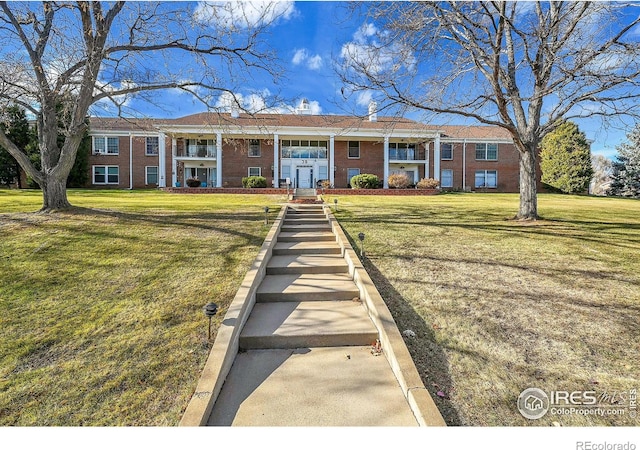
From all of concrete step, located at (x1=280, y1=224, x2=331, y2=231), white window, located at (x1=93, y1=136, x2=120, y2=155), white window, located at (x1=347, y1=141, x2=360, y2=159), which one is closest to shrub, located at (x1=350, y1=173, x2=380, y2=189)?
white window, located at (x1=347, y1=141, x2=360, y2=159)

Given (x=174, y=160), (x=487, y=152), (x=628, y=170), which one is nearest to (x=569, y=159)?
(x=628, y=170)

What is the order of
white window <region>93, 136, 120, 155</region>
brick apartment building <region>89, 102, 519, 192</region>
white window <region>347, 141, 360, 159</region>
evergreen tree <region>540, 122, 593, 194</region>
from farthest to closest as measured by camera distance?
white window <region>347, 141, 360, 159</region> → white window <region>93, 136, 120, 155</region> → brick apartment building <region>89, 102, 519, 192</region> → evergreen tree <region>540, 122, 593, 194</region>

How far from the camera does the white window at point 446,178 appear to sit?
33594 millimetres

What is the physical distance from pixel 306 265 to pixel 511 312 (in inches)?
132

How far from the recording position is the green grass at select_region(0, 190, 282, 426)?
2.90 m

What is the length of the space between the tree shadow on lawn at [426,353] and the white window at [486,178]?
107 ft

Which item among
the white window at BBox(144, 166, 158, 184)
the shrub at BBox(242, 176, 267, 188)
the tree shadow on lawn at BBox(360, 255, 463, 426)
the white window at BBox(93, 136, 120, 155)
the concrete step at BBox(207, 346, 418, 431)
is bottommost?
the concrete step at BBox(207, 346, 418, 431)

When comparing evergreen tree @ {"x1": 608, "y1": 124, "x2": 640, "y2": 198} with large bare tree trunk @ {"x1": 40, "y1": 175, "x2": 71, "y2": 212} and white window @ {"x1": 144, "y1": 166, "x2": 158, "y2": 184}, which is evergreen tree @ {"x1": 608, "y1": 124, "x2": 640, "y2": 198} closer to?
large bare tree trunk @ {"x1": 40, "y1": 175, "x2": 71, "y2": 212}

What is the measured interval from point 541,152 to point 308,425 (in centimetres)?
3626

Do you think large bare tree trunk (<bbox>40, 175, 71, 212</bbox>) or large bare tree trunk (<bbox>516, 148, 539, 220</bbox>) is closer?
large bare tree trunk (<bbox>40, 175, 71, 212</bbox>)

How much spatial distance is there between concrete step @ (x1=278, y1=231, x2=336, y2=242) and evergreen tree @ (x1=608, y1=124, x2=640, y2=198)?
33.8m

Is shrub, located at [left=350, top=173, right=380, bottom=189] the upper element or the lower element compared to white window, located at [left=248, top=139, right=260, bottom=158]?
lower
